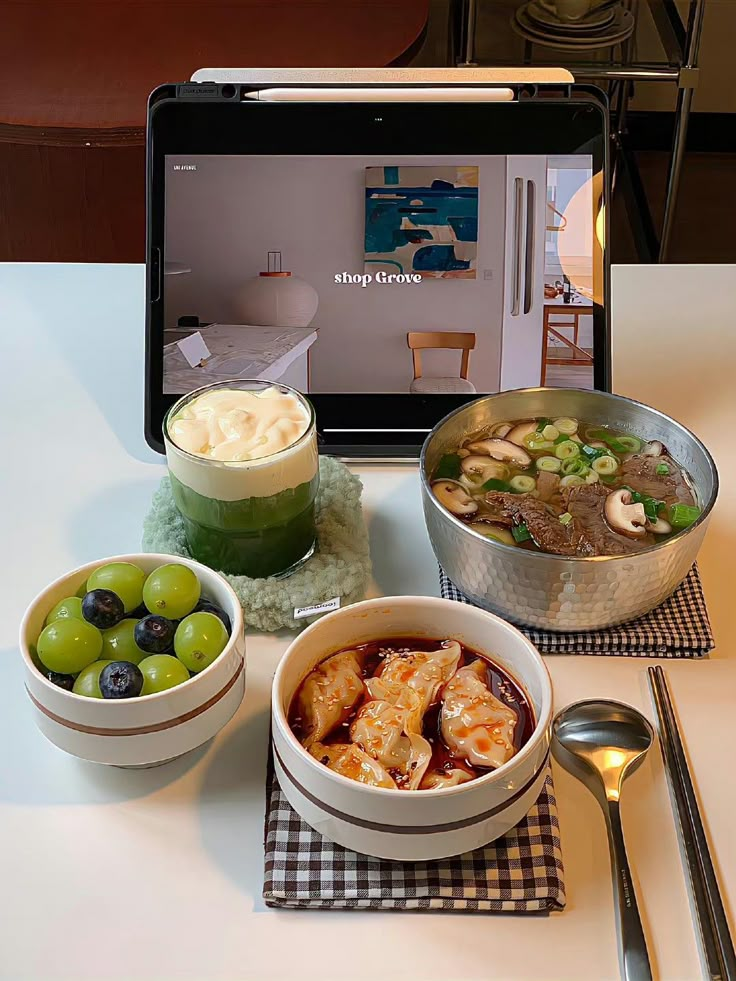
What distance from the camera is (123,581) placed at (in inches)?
30.0

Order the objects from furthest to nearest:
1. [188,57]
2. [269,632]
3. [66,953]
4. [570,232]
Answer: [188,57], [570,232], [269,632], [66,953]

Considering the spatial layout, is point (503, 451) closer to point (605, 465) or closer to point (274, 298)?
point (605, 465)

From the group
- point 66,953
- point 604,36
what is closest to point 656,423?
point 66,953

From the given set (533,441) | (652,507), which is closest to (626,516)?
(652,507)

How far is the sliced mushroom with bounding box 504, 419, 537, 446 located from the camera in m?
0.98

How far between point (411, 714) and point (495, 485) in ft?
0.98

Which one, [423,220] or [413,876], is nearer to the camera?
[413,876]

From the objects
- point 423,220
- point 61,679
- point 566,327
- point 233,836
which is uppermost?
point 423,220

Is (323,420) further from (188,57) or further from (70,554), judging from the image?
(188,57)

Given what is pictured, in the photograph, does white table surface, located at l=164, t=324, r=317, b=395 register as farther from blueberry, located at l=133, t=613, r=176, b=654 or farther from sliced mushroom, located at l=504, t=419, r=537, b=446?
blueberry, located at l=133, t=613, r=176, b=654

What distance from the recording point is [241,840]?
714 millimetres

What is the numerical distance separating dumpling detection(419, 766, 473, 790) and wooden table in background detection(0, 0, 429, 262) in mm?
1877

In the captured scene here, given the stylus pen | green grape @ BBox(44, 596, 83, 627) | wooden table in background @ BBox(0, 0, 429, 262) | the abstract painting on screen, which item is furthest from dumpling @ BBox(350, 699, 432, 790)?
wooden table in background @ BBox(0, 0, 429, 262)

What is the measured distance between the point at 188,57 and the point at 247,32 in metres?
0.20
